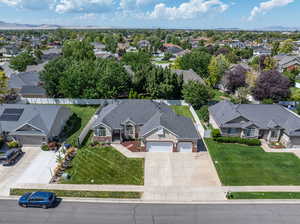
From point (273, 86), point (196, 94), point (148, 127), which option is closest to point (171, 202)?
point (148, 127)

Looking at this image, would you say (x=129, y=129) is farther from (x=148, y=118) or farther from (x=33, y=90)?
(x=33, y=90)

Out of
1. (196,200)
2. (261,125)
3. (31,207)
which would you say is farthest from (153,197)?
(261,125)

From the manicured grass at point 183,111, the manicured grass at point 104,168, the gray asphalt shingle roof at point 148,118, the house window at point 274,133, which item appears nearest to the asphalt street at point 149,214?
the manicured grass at point 104,168

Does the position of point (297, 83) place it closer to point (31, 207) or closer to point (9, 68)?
point (31, 207)

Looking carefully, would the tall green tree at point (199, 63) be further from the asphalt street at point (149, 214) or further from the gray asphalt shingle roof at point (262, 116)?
the asphalt street at point (149, 214)

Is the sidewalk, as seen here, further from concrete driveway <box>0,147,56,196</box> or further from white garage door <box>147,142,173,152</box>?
white garage door <box>147,142,173,152</box>

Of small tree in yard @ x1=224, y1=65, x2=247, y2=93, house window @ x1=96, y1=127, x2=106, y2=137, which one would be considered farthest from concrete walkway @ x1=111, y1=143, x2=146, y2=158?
small tree in yard @ x1=224, y1=65, x2=247, y2=93
